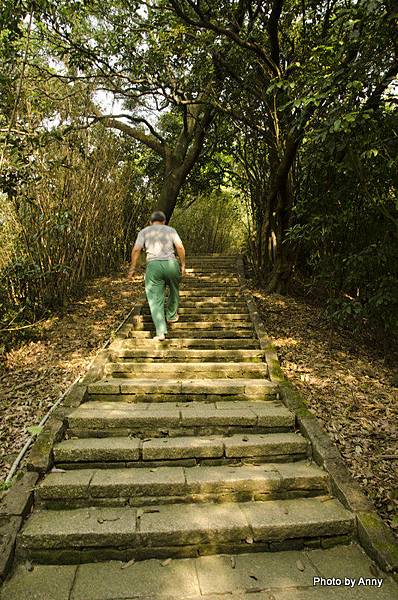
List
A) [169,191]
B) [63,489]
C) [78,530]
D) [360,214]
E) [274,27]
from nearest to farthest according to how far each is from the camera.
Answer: [78,530], [63,489], [360,214], [274,27], [169,191]

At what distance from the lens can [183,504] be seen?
2.45 m

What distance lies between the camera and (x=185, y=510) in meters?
2.38

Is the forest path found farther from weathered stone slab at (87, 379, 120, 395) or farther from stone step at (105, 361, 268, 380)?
stone step at (105, 361, 268, 380)

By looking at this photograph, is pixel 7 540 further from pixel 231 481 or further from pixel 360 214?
pixel 360 214

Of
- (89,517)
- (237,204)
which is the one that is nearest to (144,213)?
(237,204)

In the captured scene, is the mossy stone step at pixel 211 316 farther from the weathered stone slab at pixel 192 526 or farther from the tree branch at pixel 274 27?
the tree branch at pixel 274 27

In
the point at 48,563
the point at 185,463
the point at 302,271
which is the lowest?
the point at 48,563

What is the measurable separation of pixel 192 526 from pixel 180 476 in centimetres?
43

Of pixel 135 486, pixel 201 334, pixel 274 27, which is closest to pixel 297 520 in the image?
pixel 135 486

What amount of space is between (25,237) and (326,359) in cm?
480

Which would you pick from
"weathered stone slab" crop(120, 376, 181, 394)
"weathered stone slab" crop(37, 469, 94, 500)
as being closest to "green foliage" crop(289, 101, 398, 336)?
"weathered stone slab" crop(120, 376, 181, 394)

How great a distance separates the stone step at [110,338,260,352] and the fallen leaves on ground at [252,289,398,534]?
51 cm

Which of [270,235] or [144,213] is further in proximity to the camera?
[144,213]

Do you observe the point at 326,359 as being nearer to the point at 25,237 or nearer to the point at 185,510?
the point at 185,510
